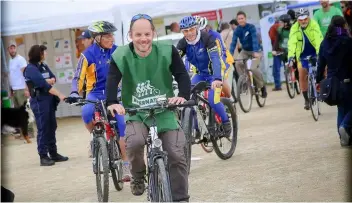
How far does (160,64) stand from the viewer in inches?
253

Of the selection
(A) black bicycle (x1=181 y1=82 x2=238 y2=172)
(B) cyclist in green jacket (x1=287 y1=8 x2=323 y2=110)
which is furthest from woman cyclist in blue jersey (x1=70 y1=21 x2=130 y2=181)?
(B) cyclist in green jacket (x1=287 y1=8 x2=323 y2=110)

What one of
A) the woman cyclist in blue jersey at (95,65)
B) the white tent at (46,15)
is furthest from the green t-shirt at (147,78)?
the white tent at (46,15)

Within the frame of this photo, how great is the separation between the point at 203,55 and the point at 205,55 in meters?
0.03

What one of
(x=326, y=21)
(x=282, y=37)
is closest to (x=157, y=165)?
(x=326, y=21)

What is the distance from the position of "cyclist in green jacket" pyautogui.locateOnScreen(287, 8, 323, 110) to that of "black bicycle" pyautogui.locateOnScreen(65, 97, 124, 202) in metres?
6.04

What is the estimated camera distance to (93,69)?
9.16 metres

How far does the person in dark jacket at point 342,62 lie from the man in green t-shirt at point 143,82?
15.1 ft

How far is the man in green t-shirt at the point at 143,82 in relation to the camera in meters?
6.36

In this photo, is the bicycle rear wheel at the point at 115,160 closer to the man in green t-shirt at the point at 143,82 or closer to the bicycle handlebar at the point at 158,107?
the man in green t-shirt at the point at 143,82

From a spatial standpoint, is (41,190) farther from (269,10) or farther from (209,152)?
(269,10)

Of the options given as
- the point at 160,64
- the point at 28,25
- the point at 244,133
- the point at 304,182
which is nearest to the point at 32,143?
the point at 28,25

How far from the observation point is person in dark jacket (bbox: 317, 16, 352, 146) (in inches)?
417

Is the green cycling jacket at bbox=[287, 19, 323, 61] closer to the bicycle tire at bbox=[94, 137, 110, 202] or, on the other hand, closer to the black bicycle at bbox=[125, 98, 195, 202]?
the bicycle tire at bbox=[94, 137, 110, 202]

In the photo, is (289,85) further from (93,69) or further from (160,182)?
(160,182)
